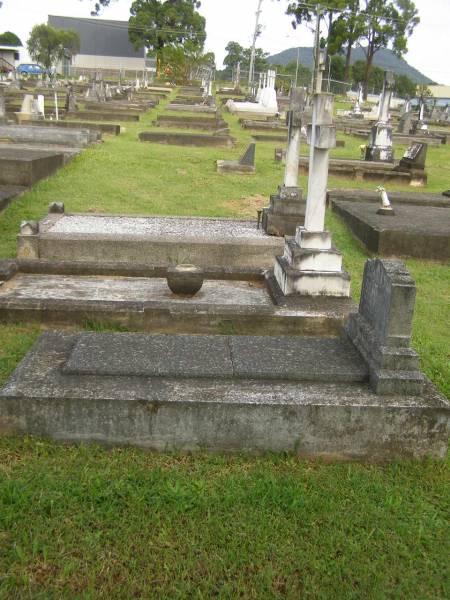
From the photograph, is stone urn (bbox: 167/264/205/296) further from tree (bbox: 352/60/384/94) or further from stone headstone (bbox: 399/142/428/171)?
tree (bbox: 352/60/384/94)

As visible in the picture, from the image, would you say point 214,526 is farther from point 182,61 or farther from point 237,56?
point 237,56

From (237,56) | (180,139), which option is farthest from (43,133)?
→ (237,56)

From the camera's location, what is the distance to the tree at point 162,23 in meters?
64.4

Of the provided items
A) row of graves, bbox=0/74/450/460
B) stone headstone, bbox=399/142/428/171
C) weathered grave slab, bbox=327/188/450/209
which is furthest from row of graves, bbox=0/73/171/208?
stone headstone, bbox=399/142/428/171

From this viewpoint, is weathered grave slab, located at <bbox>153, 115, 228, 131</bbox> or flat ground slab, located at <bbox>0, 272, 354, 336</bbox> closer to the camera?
flat ground slab, located at <bbox>0, 272, 354, 336</bbox>

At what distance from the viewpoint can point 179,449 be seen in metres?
3.55

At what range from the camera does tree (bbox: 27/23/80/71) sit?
65000 millimetres

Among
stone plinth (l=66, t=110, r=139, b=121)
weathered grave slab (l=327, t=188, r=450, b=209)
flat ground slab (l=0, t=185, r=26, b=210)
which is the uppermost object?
stone plinth (l=66, t=110, r=139, b=121)

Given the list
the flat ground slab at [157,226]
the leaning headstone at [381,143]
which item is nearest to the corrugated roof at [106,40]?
the leaning headstone at [381,143]

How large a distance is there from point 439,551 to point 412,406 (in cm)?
87

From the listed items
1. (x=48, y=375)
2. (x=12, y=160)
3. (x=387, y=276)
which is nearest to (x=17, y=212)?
(x=12, y=160)

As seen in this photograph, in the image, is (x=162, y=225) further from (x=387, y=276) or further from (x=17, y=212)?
(x=387, y=276)

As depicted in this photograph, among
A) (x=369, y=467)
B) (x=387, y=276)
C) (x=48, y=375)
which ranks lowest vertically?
(x=369, y=467)

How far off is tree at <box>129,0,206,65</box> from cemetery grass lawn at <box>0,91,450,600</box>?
218 feet
